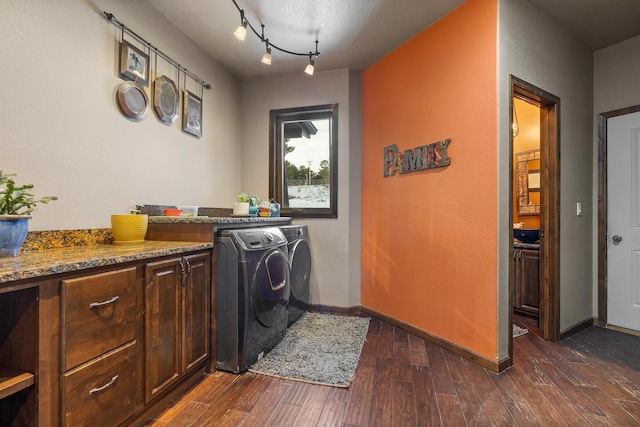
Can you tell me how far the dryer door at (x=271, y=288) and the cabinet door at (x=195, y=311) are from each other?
1.01ft

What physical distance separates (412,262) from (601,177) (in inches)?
79.4

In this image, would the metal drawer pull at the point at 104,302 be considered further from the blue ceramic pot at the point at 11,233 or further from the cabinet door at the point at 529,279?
the cabinet door at the point at 529,279

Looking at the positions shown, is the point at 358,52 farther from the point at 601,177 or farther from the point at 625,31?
the point at 601,177

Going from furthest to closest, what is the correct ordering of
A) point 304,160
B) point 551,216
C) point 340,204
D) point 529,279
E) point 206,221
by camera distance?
1. point 304,160
2. point 340,204
3. point 529,279
4. point 551,216
5. point 206,221

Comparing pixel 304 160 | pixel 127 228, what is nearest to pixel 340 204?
pixel 304 160

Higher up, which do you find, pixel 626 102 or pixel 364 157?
pixel 626 102

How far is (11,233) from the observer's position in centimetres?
124

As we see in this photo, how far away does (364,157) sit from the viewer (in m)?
3.27

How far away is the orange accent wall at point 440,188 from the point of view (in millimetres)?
2090

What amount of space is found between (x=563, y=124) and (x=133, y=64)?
→ 3.44 m

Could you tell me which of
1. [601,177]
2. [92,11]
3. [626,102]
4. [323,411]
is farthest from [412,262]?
[92,11]

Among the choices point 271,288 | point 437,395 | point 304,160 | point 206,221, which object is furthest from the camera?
point 304,160

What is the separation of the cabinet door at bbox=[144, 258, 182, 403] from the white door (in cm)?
371

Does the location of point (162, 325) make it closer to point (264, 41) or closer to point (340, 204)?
point (340, 204)
